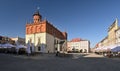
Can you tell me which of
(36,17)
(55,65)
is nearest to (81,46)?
(36,17)

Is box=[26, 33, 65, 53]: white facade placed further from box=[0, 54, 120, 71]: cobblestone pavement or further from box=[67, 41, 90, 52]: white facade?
box=[67, 41, 90, 52]: white facade

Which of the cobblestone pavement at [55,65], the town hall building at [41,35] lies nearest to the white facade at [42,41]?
the town hall building at [41,35]

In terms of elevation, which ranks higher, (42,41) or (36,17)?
(36,17)

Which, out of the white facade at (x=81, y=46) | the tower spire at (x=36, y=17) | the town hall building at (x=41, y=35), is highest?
the tower spire at (x=36, y=17)

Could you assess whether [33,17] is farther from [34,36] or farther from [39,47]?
[39,47]


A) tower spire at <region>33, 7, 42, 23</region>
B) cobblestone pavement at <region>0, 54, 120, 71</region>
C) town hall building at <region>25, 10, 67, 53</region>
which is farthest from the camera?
tower spire at <region>33, 7, 42, 23</region>

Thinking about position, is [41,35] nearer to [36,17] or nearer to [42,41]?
[42,41]

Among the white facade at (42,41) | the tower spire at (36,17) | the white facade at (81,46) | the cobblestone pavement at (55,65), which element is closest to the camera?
A: the cobblestone pavement at (55,65)

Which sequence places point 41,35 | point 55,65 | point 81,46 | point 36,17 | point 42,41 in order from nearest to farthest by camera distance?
point 55,65, point 42,41, point 41,35, point 36,17, point 81,46

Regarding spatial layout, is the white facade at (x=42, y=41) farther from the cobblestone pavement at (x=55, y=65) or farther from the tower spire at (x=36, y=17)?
the cobblestone pavement at (x=55, y=65)

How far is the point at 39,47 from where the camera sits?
6150cm

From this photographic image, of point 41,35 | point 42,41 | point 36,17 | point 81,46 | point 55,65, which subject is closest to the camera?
point 55,65

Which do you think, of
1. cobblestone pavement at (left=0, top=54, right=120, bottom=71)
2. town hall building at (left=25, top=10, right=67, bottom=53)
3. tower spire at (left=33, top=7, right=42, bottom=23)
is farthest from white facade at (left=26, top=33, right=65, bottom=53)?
cobblestone pavement at (left=0, top=54, right=120, bottom=71)


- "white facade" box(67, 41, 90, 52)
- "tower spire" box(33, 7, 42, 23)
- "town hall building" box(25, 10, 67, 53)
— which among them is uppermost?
"tower spire" box(33, 7, 42, 23)
